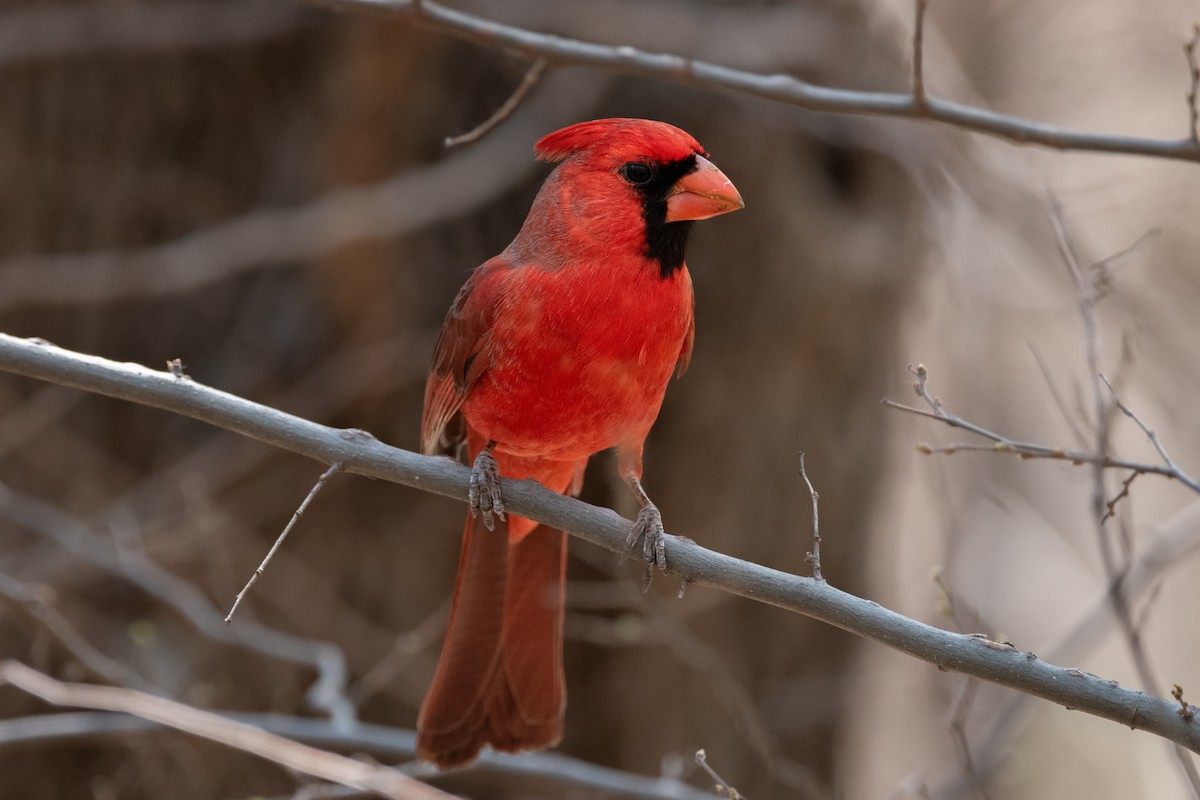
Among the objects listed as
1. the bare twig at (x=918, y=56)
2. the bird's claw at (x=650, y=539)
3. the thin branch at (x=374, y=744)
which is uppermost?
the bare twig at (x=918, y=56)

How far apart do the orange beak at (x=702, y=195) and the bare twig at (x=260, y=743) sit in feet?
4.11

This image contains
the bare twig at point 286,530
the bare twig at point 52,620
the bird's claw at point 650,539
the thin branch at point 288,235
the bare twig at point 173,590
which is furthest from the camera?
the thin branch at point 288,235

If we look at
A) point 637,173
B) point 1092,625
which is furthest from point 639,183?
point 1092,625

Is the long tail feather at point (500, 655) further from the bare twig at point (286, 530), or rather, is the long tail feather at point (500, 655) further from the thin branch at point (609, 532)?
the bare twig at point (286, 530)

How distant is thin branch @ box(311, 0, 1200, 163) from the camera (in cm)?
208

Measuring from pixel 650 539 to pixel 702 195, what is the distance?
2.05ft

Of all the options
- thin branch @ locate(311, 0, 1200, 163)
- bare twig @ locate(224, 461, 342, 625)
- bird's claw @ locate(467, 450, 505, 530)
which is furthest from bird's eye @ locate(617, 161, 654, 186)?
bare twig @ locate(224, 461, 342, 625)

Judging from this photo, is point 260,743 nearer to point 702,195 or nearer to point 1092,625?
point 702,195

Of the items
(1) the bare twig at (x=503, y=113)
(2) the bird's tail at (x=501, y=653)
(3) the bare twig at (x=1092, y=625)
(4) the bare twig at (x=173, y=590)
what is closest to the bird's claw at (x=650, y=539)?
(2) the bird's tail at (x=501, y=653)

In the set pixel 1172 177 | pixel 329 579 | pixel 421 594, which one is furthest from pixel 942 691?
pixel 1172 177

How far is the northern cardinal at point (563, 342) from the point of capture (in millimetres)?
2297

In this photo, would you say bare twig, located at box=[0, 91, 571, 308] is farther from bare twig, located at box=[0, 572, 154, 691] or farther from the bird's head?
the bird's head

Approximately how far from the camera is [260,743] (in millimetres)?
2662

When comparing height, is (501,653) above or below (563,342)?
below
